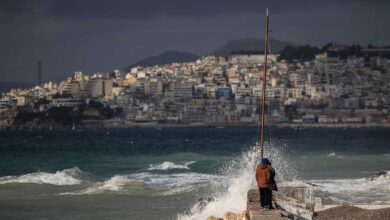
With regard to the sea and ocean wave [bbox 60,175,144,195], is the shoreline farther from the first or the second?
ocean wave [bbox 60,175,144,195]

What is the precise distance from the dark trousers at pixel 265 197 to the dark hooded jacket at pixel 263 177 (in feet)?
0.18

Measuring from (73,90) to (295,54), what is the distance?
173 ft

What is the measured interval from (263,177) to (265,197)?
0.27 metres

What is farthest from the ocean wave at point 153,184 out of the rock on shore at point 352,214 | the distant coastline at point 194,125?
the distant coastline at point 194,125

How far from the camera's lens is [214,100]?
13350 cm

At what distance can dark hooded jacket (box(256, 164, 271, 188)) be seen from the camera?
453 inches

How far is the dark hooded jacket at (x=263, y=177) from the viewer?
1151 centimetres

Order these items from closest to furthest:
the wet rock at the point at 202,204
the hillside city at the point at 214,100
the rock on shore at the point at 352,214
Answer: the rock on shore at the point at 352,214 < the wet rock at the point at 202,204 < the hillside city at the point at 214,100


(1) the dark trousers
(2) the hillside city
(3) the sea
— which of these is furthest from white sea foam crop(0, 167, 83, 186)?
(2) the hillside city

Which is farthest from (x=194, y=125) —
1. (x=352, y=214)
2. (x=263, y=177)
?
(x=263, y=177)

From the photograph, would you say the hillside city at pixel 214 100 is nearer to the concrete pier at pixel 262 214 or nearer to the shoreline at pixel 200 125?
the shoreline at pixel 200 125

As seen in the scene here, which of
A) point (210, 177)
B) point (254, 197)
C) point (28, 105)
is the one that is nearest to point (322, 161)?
point (210, 177)

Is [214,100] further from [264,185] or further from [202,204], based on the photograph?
[264,185]

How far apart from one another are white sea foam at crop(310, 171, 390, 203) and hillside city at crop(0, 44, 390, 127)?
93.4 metres
